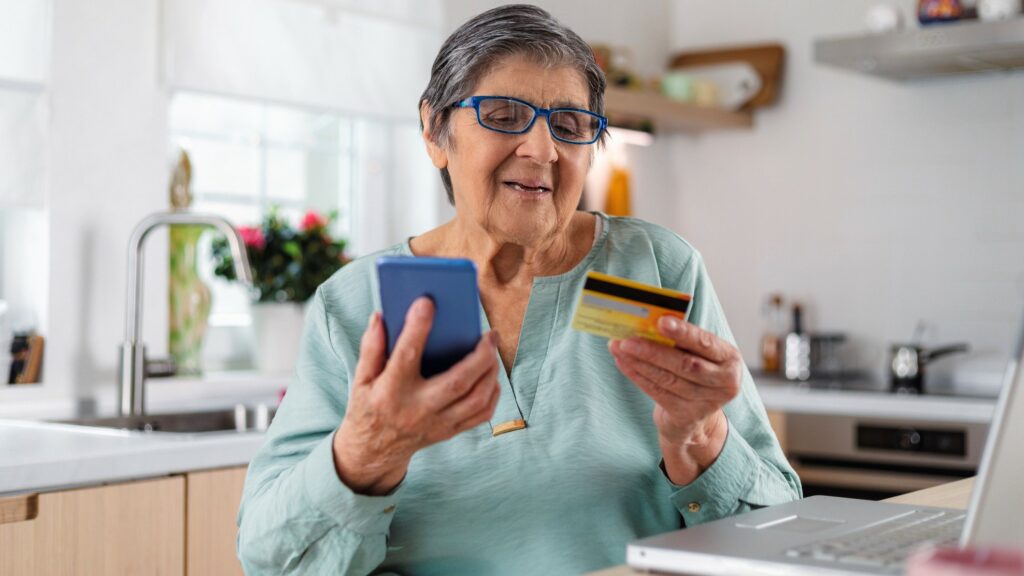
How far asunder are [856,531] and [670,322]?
0.24 meters

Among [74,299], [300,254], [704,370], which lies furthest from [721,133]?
[704,370]

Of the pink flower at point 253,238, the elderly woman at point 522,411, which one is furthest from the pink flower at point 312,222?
the elderly woman at point 522,411

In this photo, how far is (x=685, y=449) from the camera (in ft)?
3.89

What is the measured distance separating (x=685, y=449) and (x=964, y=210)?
268 cm

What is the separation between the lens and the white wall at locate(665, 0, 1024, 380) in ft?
11.4

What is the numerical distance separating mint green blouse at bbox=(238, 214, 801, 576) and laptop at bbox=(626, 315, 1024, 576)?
6.6 inches

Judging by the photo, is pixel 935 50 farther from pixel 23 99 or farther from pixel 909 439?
pixel 23 99

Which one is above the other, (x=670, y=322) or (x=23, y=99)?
(x=23, y=99)

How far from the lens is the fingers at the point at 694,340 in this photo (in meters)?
0.97

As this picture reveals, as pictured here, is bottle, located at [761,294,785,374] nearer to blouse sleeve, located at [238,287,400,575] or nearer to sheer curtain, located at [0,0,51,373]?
sheer curtain, located at [0,0,51,373]

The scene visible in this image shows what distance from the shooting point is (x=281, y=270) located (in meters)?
2.83

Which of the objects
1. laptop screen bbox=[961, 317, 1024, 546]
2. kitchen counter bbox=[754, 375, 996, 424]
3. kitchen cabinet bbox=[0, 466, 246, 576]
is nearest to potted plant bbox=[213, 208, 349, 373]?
kitchen cabinet bbox=[0, 466, 246, 576]

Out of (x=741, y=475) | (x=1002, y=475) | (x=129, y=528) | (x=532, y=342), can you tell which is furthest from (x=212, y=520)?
(x=1002, y=475)

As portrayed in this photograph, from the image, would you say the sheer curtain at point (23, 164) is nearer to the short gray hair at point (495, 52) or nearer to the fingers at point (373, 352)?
the short gray hair at point (495, 52)
